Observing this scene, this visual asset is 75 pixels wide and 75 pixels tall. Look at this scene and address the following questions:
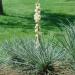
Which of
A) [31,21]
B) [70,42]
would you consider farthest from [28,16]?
[70,42]

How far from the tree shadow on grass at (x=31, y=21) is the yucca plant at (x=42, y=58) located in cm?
707

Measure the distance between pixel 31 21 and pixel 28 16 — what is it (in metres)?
1.44

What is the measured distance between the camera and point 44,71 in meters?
7.20

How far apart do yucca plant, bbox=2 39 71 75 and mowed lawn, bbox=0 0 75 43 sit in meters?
4.30

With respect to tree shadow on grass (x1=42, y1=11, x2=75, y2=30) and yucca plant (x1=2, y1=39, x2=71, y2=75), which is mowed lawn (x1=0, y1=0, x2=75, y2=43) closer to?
tree shadow on grass (x1=42, y1=11, x2=75, y2=30)

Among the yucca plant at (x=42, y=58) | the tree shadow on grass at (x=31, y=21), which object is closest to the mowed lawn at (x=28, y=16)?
the tree shadow on grass at (x=31, y=21)

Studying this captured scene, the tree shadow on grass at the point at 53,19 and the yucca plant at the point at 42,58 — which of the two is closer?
the yucca plant at the point at 42,58

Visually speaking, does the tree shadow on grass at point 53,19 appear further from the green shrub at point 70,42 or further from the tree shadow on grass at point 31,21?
the green shrub at point 70,42

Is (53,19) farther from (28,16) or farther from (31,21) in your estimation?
(28,16)

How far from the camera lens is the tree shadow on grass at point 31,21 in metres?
15.1

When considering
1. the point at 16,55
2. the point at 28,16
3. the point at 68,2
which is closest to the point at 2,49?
the point at 16,55

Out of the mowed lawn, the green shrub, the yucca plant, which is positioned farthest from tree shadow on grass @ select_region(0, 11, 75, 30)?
the yucca plant

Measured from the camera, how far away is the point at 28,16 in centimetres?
1764

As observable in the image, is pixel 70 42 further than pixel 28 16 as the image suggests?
No
